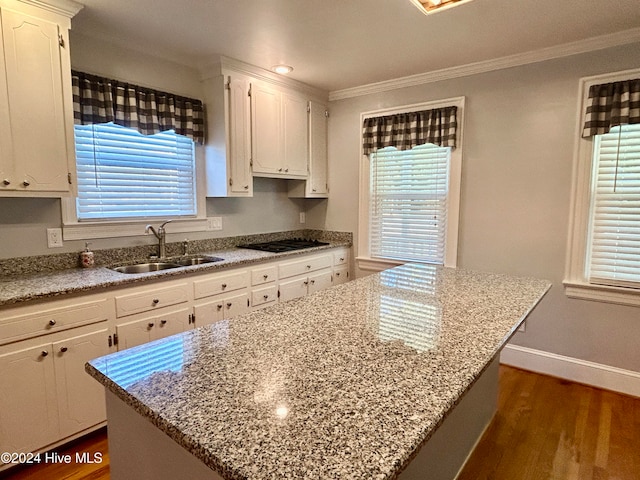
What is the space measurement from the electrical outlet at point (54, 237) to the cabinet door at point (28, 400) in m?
0.75

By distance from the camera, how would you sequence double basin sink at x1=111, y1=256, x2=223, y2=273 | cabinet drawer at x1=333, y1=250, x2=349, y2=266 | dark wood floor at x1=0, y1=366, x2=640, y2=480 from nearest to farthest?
dark wood floor at x1=0, y1=366, x2=640, y2=480
double basin sink at x1=111, y1=256, x2=223, y2=273
cabinet drawer at x1=333, y1=250, x2=349, y2=266

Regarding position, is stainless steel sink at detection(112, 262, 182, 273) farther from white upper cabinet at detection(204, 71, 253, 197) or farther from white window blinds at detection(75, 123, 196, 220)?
white upper cabinet at detection(204, 71, 253, 197)

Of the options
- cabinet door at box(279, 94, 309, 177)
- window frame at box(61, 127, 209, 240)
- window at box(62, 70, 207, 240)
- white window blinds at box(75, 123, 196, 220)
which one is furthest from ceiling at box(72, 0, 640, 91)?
window frame at box(61, 127, 209, 240)

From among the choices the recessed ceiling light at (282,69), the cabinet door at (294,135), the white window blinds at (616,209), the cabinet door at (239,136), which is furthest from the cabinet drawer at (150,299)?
the white window blinds at (616,209)

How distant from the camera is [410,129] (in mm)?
3324

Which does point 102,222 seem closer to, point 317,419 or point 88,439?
point 88,439

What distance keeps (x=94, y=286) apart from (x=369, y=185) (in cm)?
255

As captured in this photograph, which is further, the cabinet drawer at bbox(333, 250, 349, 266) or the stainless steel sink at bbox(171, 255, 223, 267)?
the cabinet drawer at bbox(333, 250, 349, 266)

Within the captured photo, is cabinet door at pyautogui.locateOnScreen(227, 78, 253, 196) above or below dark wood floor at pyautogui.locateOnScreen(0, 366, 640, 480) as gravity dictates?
above

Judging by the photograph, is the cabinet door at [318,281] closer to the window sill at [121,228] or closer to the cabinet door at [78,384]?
the window sill at [121,228]

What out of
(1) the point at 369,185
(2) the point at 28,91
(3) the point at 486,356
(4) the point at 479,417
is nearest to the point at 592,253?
(4) the point at 479,417

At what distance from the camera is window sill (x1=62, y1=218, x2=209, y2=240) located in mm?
2424

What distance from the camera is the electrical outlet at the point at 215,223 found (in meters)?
3.25

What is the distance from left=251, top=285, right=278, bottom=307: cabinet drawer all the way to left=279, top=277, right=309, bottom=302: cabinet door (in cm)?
8
